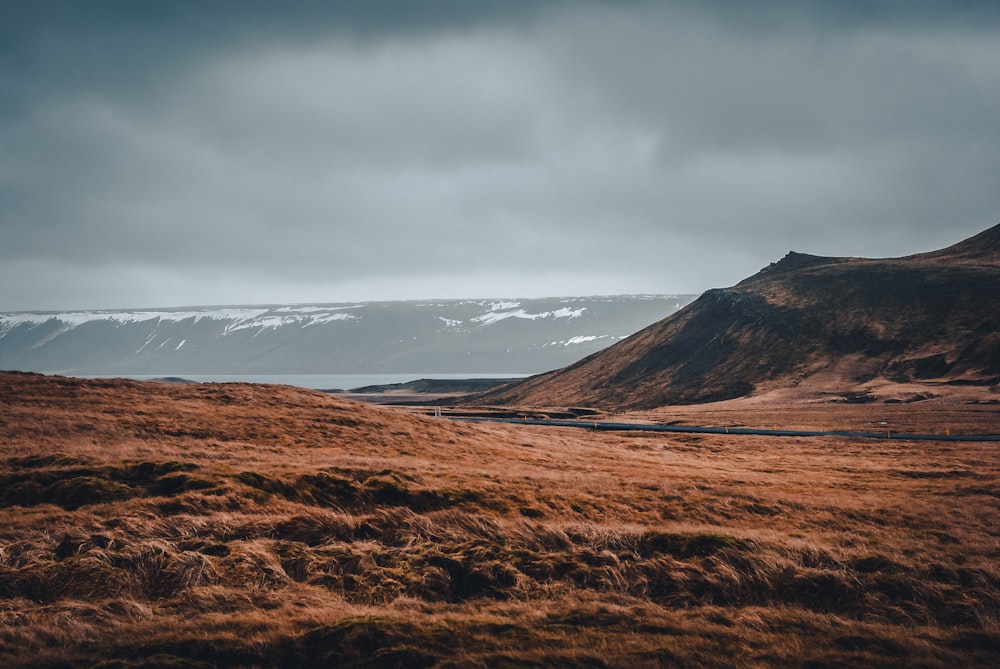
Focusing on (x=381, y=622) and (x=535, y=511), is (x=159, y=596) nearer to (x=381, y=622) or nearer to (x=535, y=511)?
(x=381, y=622)

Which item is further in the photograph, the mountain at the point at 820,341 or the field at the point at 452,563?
the mountain at the point at 820,341

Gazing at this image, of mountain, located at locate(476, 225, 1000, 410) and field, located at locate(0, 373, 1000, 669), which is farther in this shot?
mountain, located at locate(476, 225, 1000, 410)

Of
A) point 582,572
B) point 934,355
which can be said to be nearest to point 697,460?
point 582,572

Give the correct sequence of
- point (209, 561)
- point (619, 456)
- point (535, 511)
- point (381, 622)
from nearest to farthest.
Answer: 1. point (381, 622)
2. point (209, 561)
3. point (535, 511)
4. point (619, 456)

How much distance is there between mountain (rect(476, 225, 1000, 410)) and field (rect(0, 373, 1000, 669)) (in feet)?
357

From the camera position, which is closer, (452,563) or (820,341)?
(452,563)

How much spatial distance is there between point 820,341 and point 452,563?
157378mm

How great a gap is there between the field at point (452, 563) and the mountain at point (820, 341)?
10879 cm

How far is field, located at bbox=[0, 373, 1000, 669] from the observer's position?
439 inches

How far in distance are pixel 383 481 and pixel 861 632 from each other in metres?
14.3

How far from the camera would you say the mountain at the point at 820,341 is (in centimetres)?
12750

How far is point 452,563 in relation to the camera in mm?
14867

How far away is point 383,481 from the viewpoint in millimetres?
20906

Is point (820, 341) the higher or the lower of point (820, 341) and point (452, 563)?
the higher
